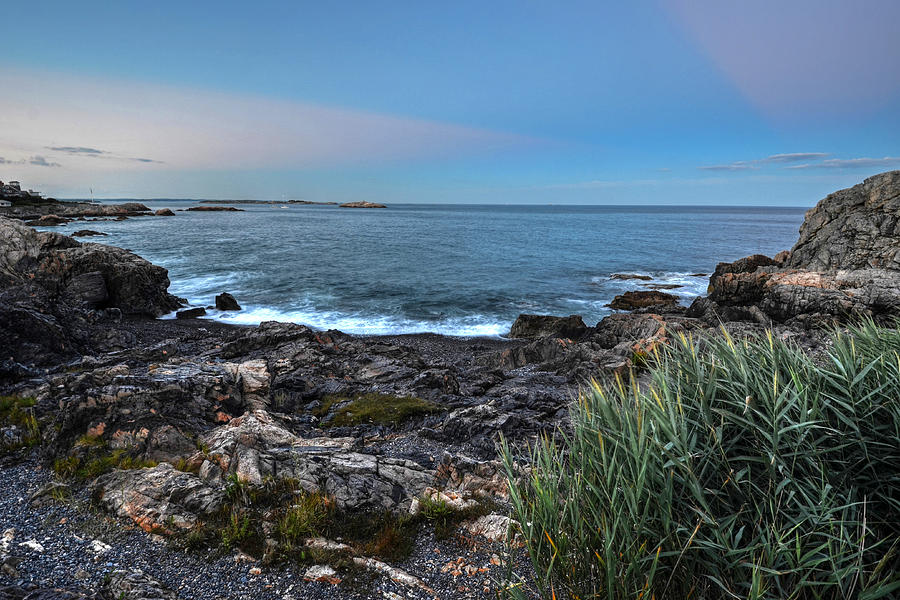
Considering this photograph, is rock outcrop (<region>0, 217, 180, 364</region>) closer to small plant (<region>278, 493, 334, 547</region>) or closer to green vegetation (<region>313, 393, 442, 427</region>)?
green vegetation (<region>313, 393, 442, 427</region>)

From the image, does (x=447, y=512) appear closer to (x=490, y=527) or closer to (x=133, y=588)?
(x=490, y=527)

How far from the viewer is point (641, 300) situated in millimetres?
32312

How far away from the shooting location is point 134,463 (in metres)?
7.55

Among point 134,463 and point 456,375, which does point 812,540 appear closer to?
point 134,463

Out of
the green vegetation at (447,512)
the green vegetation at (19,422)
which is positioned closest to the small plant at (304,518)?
the green vegetation at (447,512)

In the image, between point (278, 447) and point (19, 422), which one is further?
point (19, 422)

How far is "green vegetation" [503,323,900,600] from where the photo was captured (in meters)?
3.17

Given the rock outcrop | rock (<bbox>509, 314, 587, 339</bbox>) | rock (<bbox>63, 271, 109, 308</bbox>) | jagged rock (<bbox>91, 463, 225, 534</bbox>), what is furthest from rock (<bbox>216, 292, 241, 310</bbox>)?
jagged rock (<bbox>91, 463, 225, 534</bbox>)

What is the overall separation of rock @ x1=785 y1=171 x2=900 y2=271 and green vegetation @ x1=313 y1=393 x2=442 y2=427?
2580 cm

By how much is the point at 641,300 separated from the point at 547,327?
11890 millimetres

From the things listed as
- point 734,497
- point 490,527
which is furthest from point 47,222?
point 734,497

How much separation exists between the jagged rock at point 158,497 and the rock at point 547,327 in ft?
63.7

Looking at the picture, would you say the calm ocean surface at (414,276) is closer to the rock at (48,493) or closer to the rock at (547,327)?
the rock at (547,327)

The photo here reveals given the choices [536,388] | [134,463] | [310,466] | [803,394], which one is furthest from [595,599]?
[536,388]
